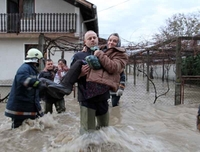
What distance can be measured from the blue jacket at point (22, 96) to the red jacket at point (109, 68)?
4.92ft

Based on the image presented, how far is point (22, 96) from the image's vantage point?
15.2ft

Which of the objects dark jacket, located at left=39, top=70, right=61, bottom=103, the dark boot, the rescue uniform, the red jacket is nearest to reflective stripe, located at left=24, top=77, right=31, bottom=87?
the rescue uniform

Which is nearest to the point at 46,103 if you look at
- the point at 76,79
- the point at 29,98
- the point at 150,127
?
the point at 29,98

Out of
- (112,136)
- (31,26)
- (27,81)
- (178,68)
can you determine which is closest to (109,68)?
(112,136)

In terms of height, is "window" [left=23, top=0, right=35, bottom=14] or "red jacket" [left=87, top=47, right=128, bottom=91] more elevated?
"window" [left=23, top=0, right=35, bottom=14]

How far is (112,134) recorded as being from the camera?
4016mm

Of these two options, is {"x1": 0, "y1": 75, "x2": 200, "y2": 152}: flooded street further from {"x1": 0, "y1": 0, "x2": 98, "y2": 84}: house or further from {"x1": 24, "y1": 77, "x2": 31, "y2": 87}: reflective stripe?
{"x1": 0, "y1": 0, "x2": 98, "y2": 84}: house

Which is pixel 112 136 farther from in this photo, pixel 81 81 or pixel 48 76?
pixel 48 76

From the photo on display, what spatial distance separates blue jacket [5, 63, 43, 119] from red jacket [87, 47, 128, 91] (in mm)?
1498

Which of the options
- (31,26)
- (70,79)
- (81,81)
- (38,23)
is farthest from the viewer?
(31,26)

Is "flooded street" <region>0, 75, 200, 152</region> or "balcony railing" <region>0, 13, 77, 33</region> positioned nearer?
"flooded street" <region>0, 75, 200, 152</region>

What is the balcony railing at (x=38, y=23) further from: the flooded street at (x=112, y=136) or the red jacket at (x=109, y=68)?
the red jacket at (x=109, y=68)

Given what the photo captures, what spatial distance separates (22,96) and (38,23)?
11734 mm

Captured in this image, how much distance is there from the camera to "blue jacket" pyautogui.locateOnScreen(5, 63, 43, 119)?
4457 mm
